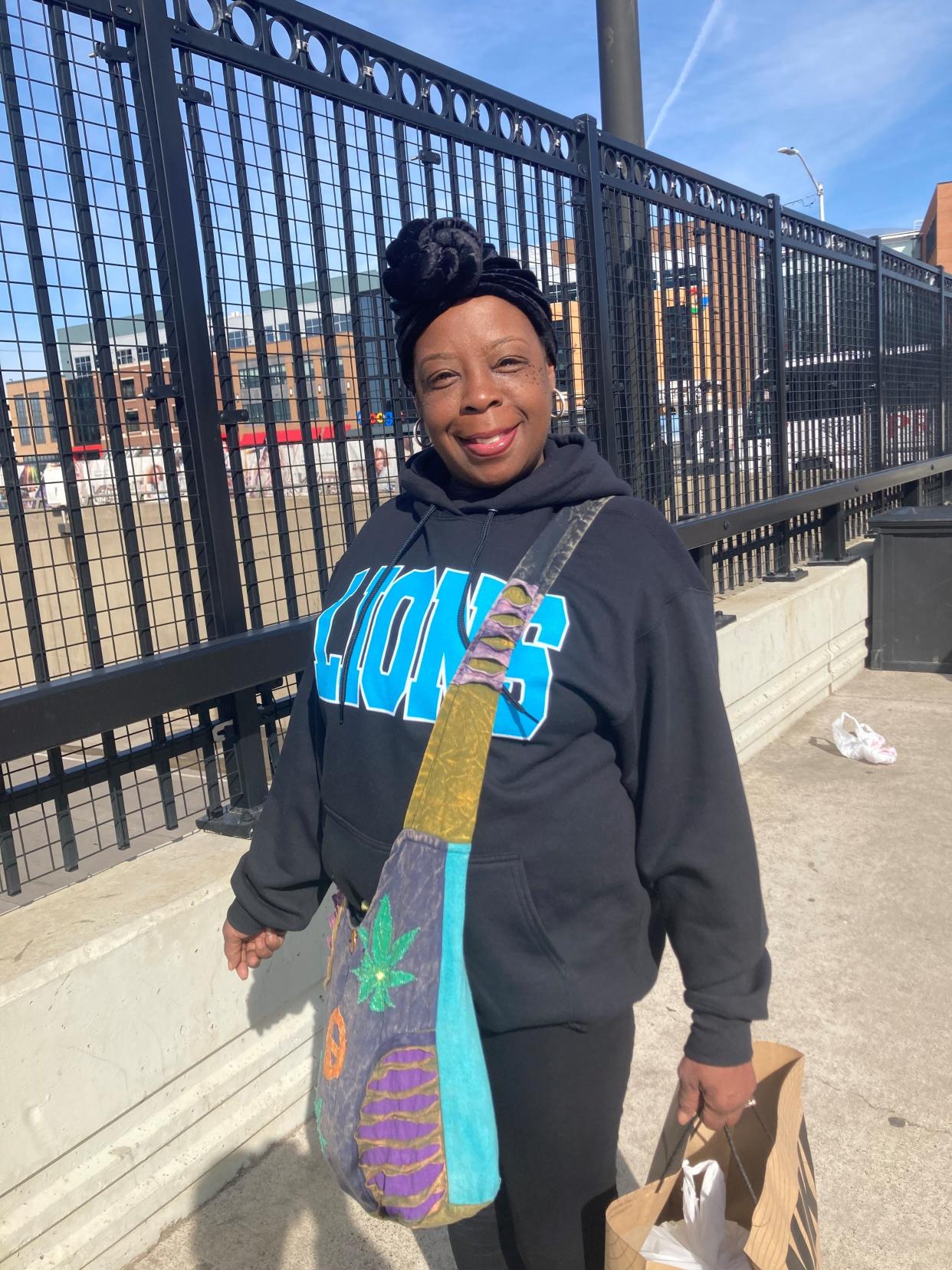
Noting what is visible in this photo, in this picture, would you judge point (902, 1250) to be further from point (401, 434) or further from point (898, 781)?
point (898, 781)

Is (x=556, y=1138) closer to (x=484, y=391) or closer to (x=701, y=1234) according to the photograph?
(x=701, y=1234)

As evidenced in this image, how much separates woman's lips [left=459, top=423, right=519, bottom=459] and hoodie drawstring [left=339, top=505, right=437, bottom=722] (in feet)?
0.50

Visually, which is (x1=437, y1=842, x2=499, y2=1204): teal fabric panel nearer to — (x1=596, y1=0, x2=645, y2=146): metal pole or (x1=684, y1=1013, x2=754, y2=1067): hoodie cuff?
(x1=684, y1=1013, x2=754, y2=1067): hoodie cuff

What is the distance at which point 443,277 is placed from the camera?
5.61 ft

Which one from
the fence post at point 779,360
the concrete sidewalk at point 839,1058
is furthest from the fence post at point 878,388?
the concrete sidewalk at point 839,1058

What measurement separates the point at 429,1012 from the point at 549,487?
858 mm

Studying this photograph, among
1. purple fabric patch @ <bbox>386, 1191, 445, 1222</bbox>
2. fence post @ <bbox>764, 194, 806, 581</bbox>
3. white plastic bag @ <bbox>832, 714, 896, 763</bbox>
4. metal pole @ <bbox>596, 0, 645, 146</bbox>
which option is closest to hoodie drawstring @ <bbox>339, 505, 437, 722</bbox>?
purple fabric patch @ <bbox>386, 1191, 445, 1222</bbox>

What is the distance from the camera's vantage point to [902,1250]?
2.36 metres

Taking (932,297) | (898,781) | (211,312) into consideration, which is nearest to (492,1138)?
(211,312)

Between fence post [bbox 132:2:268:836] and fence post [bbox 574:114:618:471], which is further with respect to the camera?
fence post [bbox 574:114:618:471]

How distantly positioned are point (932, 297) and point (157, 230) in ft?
35.6

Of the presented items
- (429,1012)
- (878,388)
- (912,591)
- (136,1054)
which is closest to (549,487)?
(429,1012)

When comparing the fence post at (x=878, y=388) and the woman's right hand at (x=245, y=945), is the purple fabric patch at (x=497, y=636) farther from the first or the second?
the fence post at (x=878, y=388)

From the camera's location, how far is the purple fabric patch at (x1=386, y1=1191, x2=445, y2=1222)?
4.87ft
